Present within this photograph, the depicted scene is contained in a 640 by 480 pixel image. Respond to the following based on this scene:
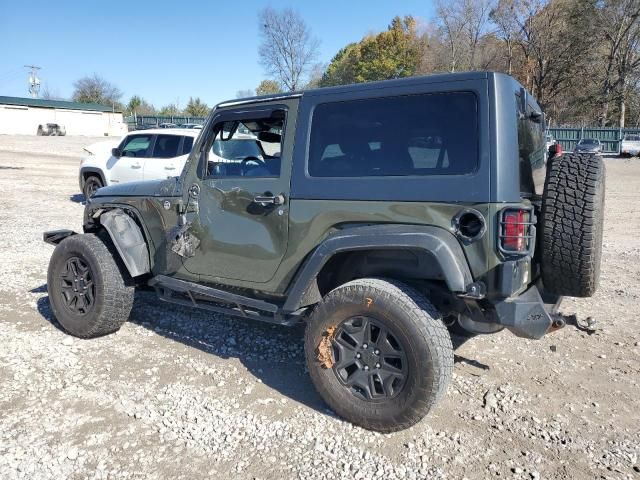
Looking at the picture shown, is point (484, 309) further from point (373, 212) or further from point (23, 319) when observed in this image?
point (23, 319)

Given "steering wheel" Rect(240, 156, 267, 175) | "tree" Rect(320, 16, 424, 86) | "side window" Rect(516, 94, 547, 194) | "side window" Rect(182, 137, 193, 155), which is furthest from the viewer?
"tree" Rect(320, 16, 424, 86)

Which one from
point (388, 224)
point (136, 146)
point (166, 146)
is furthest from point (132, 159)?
point (388, 224)

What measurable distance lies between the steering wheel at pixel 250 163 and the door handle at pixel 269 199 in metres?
0.29

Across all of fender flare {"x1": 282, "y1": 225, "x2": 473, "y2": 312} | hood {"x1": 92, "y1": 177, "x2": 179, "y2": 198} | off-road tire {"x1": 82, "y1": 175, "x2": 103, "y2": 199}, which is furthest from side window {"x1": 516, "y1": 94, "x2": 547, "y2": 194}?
off-road tire {"x1": 82, "y1": 175, "x2": 103, "y2": 199}

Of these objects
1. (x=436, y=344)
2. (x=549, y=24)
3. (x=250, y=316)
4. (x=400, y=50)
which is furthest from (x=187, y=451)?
(x=400, y=50)

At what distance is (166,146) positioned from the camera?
10.3 meters

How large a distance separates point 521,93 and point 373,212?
119 centimetres

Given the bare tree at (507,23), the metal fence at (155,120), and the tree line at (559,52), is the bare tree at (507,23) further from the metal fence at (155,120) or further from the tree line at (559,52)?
the metal fence at (155,120)

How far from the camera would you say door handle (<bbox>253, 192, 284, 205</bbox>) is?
11.4ft

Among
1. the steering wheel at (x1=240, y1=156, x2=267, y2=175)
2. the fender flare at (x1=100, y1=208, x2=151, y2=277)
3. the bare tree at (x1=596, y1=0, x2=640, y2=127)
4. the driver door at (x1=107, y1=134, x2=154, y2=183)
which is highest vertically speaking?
the bare tree at (x1=596, y1=0, x2=640, y2=127)

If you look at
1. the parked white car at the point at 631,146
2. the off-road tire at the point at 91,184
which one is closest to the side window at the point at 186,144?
the off-road tire at the point at 91,184

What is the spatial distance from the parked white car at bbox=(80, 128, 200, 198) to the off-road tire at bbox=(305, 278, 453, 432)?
23.8ft

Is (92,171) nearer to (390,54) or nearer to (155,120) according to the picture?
(155,120)

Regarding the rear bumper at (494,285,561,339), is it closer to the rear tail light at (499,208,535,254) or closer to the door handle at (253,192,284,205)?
the rear tail light at (499,208,535,254)
